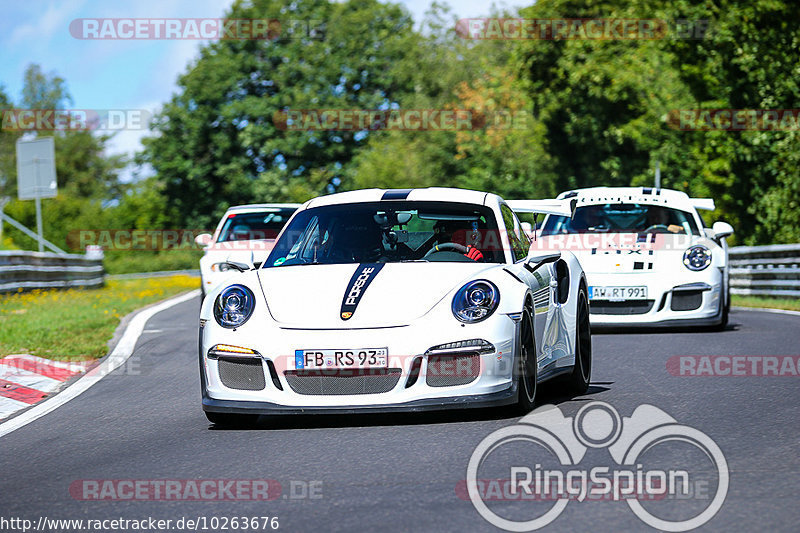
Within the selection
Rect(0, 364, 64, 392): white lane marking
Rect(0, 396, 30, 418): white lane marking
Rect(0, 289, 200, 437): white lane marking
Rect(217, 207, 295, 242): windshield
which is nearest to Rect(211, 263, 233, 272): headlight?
Rect(217, 207, 295, 242): windshield

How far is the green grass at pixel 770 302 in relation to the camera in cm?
1850

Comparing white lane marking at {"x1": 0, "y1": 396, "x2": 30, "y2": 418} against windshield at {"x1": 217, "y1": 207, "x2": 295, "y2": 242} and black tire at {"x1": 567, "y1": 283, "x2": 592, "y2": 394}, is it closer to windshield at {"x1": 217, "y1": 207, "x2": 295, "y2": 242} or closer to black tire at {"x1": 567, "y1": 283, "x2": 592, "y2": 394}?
black tire at {"x1": 567, "y1": 283, "x2": 592, "y2": 394}

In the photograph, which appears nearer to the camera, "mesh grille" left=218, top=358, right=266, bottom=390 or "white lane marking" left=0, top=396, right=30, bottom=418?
"mesh grille" left=218, top=358, right=266, bottom=390

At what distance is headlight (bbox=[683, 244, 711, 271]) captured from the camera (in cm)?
1305

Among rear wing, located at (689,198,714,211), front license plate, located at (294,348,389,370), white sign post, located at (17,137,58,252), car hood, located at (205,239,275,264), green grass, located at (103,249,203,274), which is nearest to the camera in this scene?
front license plate, located at (294,348,389,370)

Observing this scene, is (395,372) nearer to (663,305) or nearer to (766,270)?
(663,305)

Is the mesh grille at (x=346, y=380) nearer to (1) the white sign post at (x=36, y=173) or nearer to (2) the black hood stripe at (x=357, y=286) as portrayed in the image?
(2) the black hood stripe at (x=357, y=286)

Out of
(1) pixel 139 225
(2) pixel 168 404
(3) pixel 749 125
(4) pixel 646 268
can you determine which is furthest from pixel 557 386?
(1) pixel 139 225

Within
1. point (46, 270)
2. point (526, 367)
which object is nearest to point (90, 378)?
point (526, 367)

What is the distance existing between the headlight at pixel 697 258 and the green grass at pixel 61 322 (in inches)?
238

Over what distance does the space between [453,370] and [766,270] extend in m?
16.0

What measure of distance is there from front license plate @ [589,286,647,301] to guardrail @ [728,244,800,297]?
7.53 m

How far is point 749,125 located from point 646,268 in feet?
47.5

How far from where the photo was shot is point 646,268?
42.7 feet
